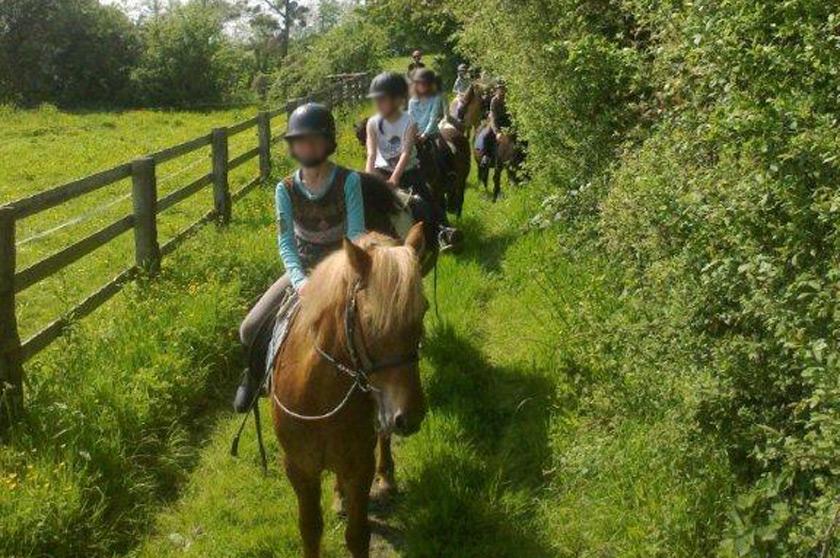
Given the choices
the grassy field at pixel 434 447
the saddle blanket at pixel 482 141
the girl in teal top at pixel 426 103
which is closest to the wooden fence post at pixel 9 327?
the grassy field at pixel 434 447

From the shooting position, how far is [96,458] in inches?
183

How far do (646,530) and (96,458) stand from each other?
3.13 metres

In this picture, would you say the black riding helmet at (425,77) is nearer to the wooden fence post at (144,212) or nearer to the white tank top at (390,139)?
the white tank top at (390,139)

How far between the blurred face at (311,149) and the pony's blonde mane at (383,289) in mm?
1017

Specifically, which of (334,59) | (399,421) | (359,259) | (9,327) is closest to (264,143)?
(9,327)

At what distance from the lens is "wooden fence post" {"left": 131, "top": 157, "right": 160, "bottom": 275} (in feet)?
23.2

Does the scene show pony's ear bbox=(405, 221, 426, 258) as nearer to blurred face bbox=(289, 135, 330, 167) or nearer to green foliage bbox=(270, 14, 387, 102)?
blurred face bbox=(289, 135, 330, 167)

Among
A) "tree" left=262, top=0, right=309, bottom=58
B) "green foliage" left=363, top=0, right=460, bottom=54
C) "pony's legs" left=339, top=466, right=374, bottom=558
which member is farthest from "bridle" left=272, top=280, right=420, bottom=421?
"tree" left=262, top=0, right=309, bottom=58

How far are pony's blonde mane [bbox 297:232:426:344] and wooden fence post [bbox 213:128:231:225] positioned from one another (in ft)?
21.5

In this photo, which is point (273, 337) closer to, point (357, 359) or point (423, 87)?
point (357, 359)

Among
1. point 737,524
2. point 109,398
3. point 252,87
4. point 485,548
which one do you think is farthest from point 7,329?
point 252,87

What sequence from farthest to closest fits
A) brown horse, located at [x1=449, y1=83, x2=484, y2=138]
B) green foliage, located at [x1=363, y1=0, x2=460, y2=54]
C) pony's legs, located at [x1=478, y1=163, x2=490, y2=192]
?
green foliage, located at [x1=363, y1=0, x2=460, y2=54] < brown horse, located at [x1=449, y1=83, x2=484, y2=138] < pony's legs, located at [x1=478, y1=163, x2=490, y2=192]

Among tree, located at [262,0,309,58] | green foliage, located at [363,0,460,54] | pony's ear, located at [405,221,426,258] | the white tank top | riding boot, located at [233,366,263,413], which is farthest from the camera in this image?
tree, located at [262,0,309,58]

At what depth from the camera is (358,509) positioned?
13.0 ft
